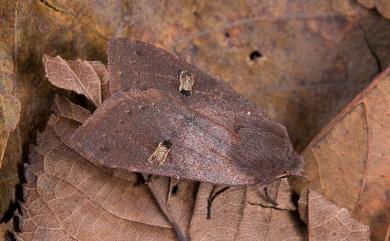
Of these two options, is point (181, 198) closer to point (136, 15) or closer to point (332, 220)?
point (332, 220)

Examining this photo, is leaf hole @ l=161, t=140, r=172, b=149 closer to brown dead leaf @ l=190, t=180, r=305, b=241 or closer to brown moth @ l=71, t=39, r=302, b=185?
brown moth @ l=71, t=39, r=302, b=185

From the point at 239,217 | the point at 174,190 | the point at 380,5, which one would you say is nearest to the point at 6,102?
the point at 174,190

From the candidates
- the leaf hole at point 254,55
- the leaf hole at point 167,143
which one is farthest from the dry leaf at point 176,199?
the leaf hole at point 254,55

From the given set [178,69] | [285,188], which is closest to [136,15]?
[178,69]

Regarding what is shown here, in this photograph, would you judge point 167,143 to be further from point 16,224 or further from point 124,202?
point 16,224

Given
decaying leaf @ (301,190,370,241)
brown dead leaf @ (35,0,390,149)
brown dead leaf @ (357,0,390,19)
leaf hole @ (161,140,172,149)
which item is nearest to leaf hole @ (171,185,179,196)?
leaf hole @ (161,140,172,149)

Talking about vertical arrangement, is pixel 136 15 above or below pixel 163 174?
above
